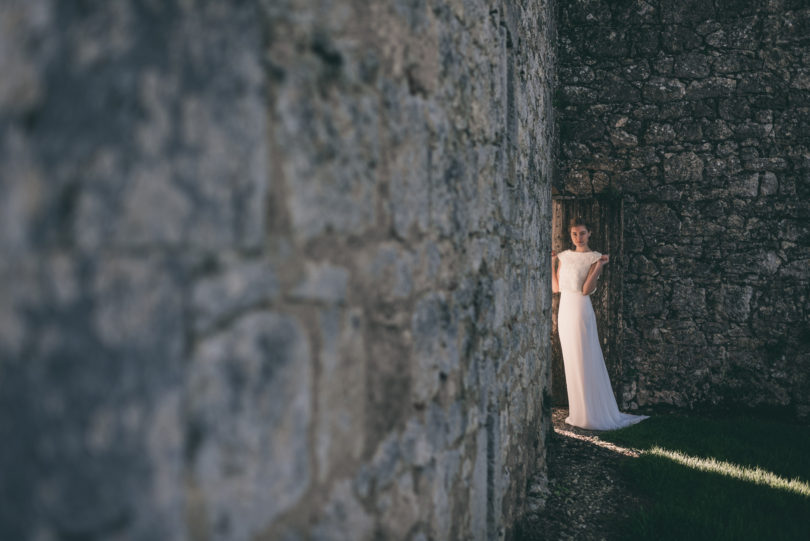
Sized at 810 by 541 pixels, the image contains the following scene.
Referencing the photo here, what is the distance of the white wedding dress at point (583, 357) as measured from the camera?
17.2ft

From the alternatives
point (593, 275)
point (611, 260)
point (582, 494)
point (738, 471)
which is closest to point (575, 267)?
point (593, 275)

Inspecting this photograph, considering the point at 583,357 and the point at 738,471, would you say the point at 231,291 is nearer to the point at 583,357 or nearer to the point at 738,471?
the point at 738,471

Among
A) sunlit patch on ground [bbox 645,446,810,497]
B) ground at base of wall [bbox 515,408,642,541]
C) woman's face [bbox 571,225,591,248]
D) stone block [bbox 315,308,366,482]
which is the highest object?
woman's face [bbox 571,225,591,248]

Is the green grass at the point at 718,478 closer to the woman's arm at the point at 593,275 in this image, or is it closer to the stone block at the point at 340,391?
the woman's arm at the point at 593,275

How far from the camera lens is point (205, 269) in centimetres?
73

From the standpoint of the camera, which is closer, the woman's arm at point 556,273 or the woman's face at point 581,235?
the woman's face at point 581,235

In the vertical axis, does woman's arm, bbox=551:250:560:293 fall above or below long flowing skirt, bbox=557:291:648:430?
above

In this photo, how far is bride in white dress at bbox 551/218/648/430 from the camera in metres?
5.24

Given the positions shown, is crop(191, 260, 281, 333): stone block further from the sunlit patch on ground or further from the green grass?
the sunlit patch on ground

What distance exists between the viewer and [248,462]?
79cm

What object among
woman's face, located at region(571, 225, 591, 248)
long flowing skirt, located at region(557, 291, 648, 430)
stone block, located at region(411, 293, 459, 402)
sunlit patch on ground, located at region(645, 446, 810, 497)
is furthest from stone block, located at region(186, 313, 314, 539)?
woman's face, located at region(571, 225, 591, 248)

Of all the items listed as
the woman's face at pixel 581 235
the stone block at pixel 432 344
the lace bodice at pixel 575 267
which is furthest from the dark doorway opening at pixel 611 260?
the stone block at pixel 432 344

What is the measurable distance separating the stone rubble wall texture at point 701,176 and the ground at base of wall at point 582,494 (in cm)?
164

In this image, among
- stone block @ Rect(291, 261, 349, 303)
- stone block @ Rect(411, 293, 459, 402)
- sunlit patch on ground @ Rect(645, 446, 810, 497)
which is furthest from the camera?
sunlit patch on ground @ Rect(645, 446, 810, 497)
